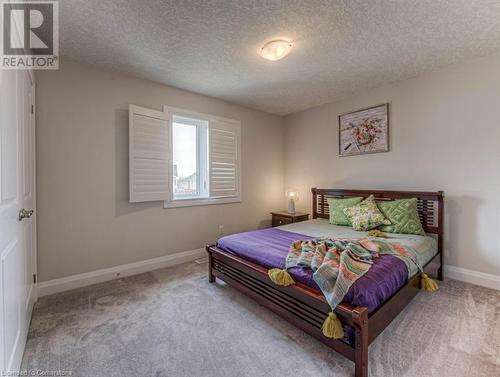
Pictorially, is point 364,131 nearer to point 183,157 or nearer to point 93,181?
point 183,157

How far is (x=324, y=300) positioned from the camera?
1.54 metres

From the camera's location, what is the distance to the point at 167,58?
2.52 m

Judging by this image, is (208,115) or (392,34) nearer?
(392,34)

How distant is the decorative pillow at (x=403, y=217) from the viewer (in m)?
2.71

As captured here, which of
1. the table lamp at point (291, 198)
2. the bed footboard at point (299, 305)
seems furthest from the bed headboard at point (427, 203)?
the bed footboard at point (299, 305)

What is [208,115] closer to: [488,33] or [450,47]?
[450,47]

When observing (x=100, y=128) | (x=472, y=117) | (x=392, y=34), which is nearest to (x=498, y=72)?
(x=472, y=117)

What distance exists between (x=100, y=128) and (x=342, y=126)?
3400mm

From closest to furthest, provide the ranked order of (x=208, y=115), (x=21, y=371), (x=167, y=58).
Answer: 1. (x=21, y=371)
2. (x=167, y=58)
3. (x=208, y=115)

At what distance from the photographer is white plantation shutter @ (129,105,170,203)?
2885 mm

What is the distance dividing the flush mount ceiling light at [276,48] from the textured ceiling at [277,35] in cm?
7

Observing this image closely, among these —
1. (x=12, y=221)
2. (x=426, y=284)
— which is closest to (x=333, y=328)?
(x=426, y=284)

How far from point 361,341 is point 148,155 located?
9.39ft

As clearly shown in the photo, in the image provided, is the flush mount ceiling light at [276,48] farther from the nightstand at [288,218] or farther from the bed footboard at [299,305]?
the nightstand at [288,218]
